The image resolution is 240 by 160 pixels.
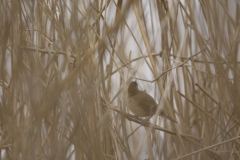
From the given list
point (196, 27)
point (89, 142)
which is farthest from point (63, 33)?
point (196, 27)

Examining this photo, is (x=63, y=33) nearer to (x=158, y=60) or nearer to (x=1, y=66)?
(x=1, y=66)

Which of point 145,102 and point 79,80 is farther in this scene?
point 145,102

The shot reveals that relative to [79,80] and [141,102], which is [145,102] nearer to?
[141,102]

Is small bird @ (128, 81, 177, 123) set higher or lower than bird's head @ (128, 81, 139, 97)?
lower

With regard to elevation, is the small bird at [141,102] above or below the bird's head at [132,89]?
below

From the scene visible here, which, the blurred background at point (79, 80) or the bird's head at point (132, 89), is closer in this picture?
the blurred background at point (79, 80)

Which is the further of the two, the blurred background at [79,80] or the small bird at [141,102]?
the small bird at [141,102]

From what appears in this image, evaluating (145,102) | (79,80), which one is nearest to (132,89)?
(145,102)

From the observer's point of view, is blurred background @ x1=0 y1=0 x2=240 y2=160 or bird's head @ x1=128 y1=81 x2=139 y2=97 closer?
blurred background @ x1=0 y1=0 x2=240 y2=160

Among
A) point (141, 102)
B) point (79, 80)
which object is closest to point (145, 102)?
point (141, 102)

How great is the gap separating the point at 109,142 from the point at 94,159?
1.08 feet

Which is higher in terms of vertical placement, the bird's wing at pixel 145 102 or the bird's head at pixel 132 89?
the bird's head at pixel 132 89

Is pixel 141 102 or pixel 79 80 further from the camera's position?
pixel 141 102

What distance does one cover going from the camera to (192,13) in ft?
2.69
